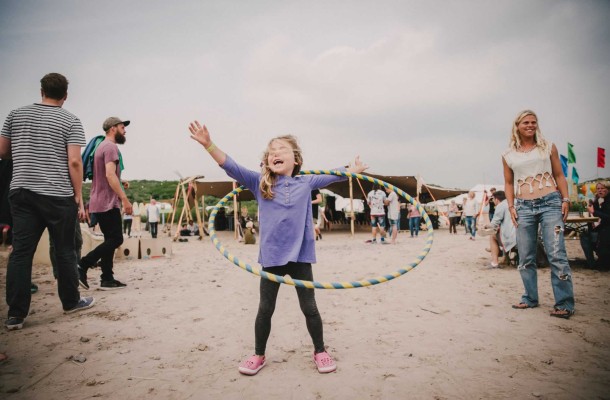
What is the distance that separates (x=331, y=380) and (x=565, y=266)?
10.3ft

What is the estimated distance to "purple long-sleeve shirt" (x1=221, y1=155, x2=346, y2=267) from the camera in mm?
2764

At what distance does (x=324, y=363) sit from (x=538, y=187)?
3227mm

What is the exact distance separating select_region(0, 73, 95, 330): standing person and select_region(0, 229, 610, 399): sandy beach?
0.57 meters

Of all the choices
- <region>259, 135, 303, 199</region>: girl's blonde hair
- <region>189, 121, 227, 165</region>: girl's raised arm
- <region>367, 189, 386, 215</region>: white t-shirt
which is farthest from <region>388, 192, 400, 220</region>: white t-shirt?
<region>189, 121, 227, 165</region>: girl's raised arm

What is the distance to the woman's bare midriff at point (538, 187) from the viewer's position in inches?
160

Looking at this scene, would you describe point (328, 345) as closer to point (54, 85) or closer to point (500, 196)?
point (54, 85)

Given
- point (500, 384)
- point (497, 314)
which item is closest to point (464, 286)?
point (497, 314)

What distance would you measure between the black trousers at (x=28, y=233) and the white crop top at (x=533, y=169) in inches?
207

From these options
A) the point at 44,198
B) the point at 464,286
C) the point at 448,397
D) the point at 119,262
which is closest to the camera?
the point at 448,397

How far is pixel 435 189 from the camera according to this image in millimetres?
23234

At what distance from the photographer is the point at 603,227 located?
6.63 meters

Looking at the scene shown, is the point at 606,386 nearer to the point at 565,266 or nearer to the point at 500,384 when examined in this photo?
the point at 500,384

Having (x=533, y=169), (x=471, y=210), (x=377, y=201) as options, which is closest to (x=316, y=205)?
(x=377, y=201)

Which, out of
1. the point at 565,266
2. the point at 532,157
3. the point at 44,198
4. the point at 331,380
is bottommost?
the point at 331,380
